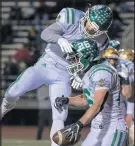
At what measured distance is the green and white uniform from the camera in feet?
15.7

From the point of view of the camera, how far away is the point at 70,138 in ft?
14.9

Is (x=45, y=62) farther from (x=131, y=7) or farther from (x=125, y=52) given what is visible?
(x=131, y=7)

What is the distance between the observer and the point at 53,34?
6133 millimetres

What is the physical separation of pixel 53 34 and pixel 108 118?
1.49 metres

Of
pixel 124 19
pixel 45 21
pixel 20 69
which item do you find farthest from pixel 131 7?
pixel 20 69

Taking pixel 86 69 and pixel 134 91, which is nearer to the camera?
pixel 86 69

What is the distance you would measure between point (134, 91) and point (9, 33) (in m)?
5.65

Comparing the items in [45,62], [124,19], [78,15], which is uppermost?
[124,19]

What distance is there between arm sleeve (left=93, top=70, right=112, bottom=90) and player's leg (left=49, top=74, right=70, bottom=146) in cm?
141

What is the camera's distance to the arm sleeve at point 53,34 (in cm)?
610

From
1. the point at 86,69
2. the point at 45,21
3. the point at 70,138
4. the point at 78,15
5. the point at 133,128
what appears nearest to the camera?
the point at 70,138

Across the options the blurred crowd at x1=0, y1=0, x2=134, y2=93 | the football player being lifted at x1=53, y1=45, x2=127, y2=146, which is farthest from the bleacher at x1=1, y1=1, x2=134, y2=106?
the football player being lifted at x1=53, y1=45, x2=127, y2=146

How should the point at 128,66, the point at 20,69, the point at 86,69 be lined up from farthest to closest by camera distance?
the point at 20,69 → the point at 128,66 → the point at 86,69

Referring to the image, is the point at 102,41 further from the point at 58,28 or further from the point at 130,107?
the point at 130,107
